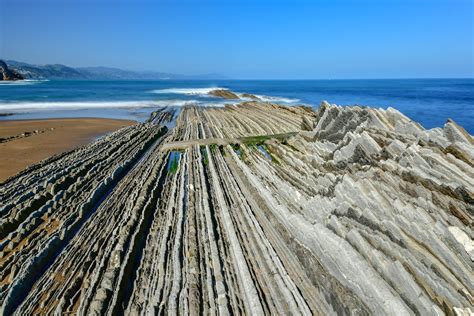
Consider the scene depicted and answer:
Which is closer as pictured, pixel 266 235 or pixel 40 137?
pixel 266 235

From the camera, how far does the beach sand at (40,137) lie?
21.8m

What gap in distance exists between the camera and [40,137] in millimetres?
29859

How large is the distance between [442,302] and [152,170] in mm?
14907

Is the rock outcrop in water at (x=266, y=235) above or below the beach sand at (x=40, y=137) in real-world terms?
above

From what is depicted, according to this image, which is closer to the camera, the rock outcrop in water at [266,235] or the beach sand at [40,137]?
the rock outcrop in water at [266,235]

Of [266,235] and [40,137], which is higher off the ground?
[266,235]

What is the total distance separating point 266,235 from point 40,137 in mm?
26720

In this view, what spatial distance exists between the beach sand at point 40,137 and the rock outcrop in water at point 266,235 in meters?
5.12

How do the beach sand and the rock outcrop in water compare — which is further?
→ the beach sand

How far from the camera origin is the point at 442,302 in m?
6.20

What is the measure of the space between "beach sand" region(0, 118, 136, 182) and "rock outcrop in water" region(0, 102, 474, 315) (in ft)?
16.8

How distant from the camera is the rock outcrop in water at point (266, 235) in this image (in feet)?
23.9

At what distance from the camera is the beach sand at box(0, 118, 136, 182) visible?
71.4ft

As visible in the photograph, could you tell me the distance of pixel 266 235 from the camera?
35.6 ft
